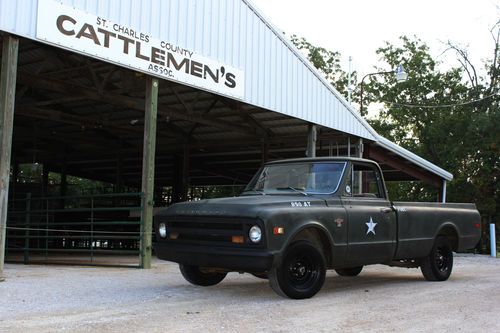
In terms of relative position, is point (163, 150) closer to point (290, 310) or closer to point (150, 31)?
point (150, 31)

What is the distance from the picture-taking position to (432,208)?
30.7ft

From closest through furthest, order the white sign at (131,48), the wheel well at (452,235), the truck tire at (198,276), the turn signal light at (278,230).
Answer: the turn signal light at (278,230)
the truck tire at (198,276)
the white sign at (131,48)
the wheel well at (452,235)

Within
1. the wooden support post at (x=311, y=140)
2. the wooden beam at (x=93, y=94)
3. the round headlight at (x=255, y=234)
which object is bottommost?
the round headlight at (x=255, y=234)

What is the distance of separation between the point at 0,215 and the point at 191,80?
5211mm

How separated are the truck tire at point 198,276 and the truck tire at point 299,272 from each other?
1.59 meters

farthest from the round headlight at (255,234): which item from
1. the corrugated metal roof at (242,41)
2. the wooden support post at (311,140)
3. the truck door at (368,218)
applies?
the wooden support post at (311,140)

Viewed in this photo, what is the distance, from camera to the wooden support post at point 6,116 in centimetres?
873

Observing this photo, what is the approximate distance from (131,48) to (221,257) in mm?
5741

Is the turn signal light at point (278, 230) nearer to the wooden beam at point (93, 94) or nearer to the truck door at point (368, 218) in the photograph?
the truck door at point (368, 218)

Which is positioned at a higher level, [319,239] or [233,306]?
[319,239]

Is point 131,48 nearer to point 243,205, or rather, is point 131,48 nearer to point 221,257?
point 243,205

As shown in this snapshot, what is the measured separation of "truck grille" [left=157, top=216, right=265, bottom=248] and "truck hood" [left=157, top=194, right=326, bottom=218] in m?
0.07

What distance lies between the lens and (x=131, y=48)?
10.9 m

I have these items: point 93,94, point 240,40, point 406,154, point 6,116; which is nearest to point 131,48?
point 6,116
